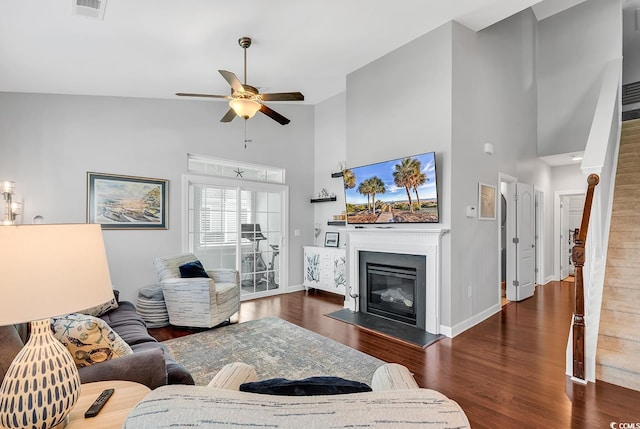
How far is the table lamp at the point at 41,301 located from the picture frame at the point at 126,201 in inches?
141

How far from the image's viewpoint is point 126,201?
4.28 metres

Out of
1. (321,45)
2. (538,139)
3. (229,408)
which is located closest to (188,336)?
(229,408)

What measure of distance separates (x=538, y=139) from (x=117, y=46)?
262 inches

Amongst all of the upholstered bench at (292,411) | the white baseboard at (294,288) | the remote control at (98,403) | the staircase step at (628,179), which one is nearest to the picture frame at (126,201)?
the white baseboard at (294,288)

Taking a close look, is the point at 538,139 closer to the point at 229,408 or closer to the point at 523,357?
the point at 523,357

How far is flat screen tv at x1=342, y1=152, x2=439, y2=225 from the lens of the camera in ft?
12.2

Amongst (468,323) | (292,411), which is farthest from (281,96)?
(468,323)

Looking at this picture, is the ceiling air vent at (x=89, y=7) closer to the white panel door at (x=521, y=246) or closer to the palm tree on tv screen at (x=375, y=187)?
the palm tree on tv screen at (x=375, y=187)

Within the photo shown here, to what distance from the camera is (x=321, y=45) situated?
3.70 metres

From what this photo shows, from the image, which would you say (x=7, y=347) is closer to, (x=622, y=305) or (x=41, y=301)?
(x=41, y=301)

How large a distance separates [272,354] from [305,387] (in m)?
2.43

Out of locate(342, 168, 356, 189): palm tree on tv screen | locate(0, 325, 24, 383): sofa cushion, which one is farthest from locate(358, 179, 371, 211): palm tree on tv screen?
locate(0, 325, 24, 383): sofa cushion

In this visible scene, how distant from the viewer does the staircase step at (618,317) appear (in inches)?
107

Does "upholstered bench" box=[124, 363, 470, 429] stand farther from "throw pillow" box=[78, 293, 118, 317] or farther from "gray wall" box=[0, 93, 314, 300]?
"gray wall" box=[0, 93, 314, 300]
